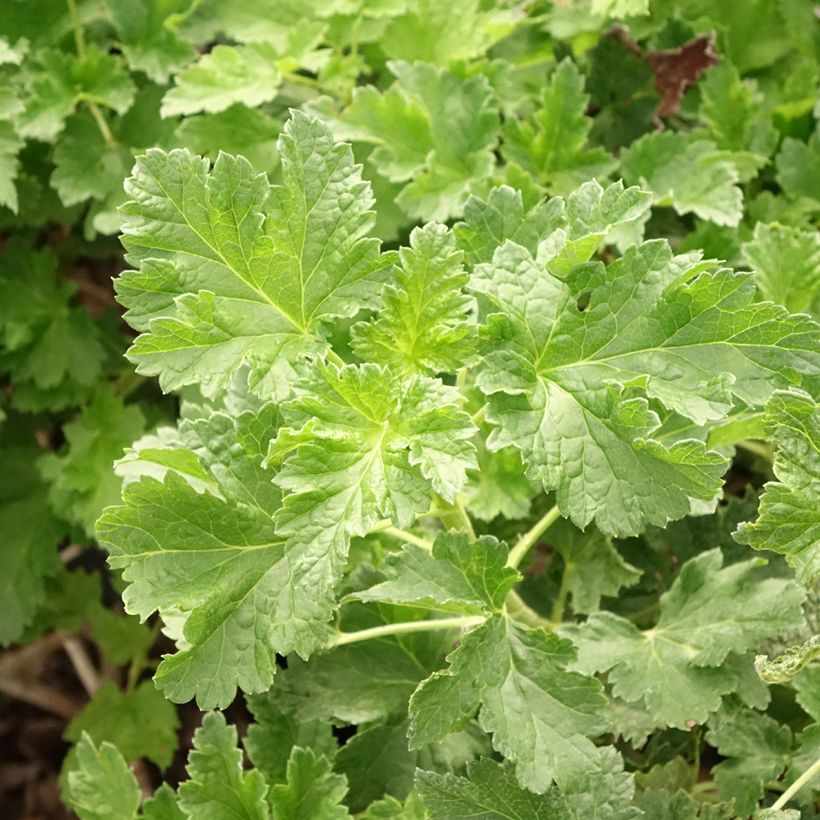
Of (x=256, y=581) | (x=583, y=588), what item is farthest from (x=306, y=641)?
(x=583, y=588)

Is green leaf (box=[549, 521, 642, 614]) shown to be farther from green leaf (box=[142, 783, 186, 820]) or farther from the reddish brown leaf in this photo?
the reddish brown leaf

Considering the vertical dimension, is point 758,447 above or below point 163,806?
above

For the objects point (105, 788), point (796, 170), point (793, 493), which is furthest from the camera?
point (796, 170)

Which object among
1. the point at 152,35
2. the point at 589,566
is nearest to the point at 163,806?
the point at 589,566

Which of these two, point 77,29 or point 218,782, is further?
point 77,29

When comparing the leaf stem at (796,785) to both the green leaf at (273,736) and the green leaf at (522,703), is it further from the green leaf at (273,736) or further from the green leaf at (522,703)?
the green leaf at (273,736)

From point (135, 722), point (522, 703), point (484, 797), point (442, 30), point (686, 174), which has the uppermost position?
point (442, 30)

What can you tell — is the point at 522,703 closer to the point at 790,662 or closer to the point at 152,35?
the point at 790,662
